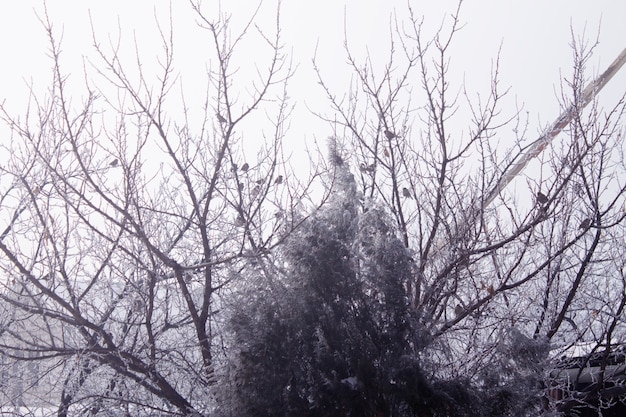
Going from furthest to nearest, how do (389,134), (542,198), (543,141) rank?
(389,134) < (543,141) < (542,198)

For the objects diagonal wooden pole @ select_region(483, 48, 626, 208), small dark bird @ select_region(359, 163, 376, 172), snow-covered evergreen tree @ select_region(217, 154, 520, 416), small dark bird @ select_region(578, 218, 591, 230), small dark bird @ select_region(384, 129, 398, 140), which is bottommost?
snow-covered evergreen tree @ select_region(217, 154, 520, 416)

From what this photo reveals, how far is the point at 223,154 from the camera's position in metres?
5.64

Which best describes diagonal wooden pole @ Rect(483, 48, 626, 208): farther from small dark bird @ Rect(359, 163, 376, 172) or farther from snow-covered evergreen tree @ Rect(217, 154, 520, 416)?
snow-covered evergreen tree @ Rect(217, 154, 520, 416)

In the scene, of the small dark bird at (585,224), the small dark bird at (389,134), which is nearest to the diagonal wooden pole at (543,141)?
the small dark bird at (585,224)

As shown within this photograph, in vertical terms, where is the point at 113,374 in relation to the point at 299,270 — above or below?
above

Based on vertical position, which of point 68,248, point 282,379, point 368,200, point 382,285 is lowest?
point 282,379

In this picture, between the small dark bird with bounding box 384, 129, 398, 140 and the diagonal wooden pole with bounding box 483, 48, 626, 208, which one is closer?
the diagonal wooden pole with bounding box 483, 48, 626, 208

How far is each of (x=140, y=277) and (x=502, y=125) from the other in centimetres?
374

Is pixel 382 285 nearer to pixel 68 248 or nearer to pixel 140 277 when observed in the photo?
pixel 140 277

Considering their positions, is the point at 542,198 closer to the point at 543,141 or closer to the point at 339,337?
the point at 543,141

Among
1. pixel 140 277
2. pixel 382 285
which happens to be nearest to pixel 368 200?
pixel 382 285

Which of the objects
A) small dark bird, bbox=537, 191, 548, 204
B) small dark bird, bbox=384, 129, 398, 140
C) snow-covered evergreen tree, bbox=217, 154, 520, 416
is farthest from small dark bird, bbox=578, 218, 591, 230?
snow-covered evergreen tree, bbox=217, 154, 520, 416

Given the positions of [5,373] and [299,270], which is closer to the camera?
[299,270]

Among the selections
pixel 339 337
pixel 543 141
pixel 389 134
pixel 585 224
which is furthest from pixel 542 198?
pixel 339 337
